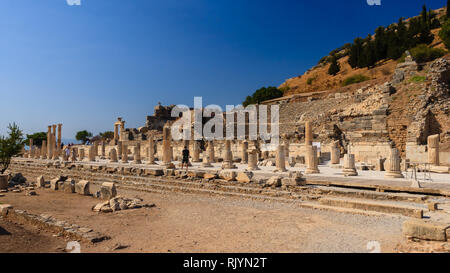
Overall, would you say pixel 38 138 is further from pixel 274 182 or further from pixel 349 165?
pixel 349 165

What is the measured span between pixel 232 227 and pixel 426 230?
140 inches

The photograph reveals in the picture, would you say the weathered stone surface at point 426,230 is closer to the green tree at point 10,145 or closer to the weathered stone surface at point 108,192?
the weathered stone surface at point 108,192

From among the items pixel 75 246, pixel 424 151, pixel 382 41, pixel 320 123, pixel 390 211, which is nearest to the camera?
pixel 75 246

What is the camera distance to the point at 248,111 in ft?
148

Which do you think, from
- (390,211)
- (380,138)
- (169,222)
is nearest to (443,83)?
(380,138)

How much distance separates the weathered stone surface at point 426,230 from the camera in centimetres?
451

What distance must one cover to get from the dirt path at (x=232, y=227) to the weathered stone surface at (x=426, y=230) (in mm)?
A: 277

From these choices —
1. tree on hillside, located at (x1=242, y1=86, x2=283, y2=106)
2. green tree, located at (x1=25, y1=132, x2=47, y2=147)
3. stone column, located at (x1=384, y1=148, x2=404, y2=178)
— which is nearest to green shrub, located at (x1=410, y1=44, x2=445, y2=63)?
tree on hillside, located at (x1=242, y1=86, x2=283, y2=106)

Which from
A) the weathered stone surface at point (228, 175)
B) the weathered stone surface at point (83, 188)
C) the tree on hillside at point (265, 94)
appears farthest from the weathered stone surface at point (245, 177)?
the tree on hillside at point (265, 94)

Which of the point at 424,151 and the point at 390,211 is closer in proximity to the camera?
the point at 390,211

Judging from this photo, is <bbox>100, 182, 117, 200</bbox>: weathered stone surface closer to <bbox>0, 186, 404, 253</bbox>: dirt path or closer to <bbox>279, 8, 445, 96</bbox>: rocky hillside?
<bbox>0, 186, 404, 253</bbox>: dirt path
